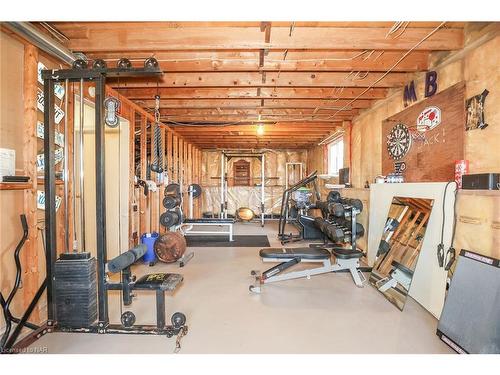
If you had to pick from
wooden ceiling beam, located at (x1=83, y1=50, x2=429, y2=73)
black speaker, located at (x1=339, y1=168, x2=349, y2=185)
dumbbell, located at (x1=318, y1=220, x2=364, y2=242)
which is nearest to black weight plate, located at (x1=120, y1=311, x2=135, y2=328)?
wooden ceiling beam, located at (x1=83, y1=50, x2=429, y2=73)

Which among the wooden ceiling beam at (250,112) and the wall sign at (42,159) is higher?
the wooden ceiling beam at (250,112)

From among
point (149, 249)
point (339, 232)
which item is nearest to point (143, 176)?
point (149, 249)

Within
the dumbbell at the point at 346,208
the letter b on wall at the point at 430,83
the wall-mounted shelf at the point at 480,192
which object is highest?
the letter b on wall at the point at 430,83

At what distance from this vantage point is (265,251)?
3324 mm

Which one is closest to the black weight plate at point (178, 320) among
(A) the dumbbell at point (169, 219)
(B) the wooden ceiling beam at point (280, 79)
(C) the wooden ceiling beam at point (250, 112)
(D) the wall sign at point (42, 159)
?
(D) the wall sign at point (42, 159)

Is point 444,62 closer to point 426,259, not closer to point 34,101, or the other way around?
point 426,259

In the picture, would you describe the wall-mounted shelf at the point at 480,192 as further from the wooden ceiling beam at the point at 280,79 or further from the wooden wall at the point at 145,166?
the wooden wall at the point at 145,166

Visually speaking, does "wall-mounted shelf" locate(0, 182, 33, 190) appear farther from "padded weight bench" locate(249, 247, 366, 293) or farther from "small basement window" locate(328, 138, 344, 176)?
"small basement window" locate(328, 138, 344, 176)

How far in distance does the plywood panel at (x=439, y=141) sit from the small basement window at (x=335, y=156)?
128 inches

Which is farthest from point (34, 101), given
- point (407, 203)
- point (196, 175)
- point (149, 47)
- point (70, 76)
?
Result: point (196, 175)

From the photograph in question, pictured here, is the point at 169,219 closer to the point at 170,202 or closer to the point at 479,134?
the point at 170,202

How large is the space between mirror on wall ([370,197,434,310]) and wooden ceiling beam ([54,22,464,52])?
1.53m

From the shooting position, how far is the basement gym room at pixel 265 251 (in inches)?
78.7
